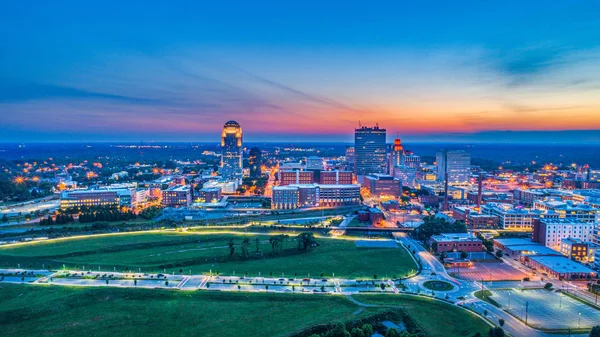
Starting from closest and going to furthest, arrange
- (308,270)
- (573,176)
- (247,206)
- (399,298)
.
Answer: (399,298)
(308,270)
(247,206)
(573,176)

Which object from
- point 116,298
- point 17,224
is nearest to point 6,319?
point 116,298

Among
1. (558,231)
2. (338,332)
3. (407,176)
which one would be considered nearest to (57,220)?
(338,332)

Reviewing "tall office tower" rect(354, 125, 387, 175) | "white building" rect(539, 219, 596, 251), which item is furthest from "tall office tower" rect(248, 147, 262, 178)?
"white building" rect(539, 219, 596, 251)

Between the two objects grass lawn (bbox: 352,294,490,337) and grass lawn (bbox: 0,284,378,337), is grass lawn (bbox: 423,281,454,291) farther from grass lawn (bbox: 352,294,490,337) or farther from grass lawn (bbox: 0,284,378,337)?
grass lawn (bbox: 0,284,378,337)

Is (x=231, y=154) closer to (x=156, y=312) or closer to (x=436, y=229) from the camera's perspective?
(x=436, y=229)

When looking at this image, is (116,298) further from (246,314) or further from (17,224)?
(17,224)

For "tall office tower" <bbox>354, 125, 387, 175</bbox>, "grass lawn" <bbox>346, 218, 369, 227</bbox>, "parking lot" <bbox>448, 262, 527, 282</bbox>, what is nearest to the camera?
"parking lot" <bbox>448, 262, 527, 282</bbox>
